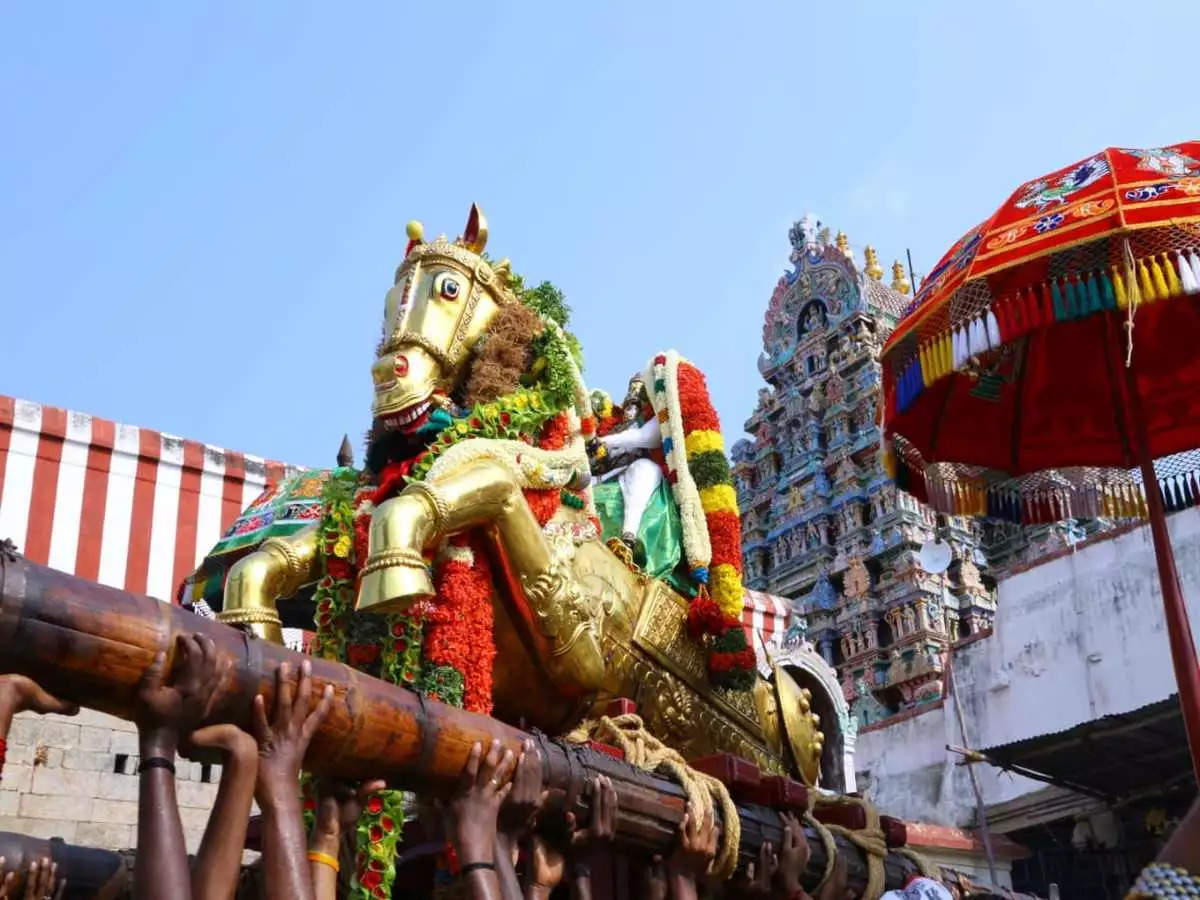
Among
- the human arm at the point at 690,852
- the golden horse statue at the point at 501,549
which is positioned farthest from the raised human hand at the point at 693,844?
the golden horse statue at the point at 501,549

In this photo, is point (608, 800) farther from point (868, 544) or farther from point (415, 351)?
point (868, 544)

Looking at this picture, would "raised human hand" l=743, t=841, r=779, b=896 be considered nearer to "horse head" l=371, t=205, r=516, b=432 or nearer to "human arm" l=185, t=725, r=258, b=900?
"human arm" l=185, t=725, r=258, b=900

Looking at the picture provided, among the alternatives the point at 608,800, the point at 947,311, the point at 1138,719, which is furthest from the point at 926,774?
the point at 608,800

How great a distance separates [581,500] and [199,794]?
119 inches

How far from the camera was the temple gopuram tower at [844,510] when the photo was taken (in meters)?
25.1

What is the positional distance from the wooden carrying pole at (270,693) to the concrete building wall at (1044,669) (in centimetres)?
1310

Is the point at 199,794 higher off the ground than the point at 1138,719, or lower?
lower

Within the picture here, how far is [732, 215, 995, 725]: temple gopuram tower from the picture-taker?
2512cm

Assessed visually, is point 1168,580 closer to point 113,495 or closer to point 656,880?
point 656,880

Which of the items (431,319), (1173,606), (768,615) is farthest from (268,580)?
(768,615)

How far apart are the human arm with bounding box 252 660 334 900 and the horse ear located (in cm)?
295

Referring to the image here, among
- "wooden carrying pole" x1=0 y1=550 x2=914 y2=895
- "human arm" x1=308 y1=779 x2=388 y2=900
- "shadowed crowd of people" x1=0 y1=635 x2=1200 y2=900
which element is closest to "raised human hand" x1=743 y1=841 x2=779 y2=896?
"shadowed crowd of people" x1=0 y1=635 x2=1200 y2=900

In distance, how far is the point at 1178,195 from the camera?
14.0 ft

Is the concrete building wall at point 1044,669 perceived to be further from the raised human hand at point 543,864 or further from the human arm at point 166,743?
the human arm at point 166,743
